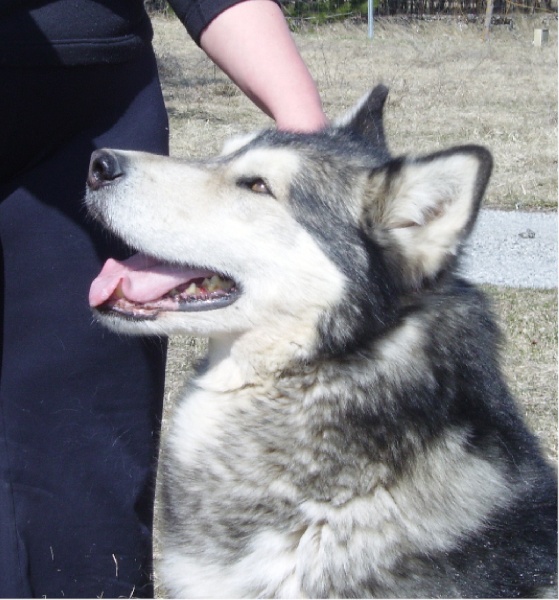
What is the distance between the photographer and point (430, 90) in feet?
39.3

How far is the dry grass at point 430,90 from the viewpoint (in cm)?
863

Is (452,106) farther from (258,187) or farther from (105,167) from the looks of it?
(105,167)

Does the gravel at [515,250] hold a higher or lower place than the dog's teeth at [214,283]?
lower

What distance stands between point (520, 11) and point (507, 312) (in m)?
15.2

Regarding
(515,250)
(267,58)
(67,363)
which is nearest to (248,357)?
(67,363)

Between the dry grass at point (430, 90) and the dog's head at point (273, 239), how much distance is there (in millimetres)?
5230

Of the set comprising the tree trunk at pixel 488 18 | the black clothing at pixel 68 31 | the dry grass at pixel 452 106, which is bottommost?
the tree trunk at pixel 488 18

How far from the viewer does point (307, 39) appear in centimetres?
1648

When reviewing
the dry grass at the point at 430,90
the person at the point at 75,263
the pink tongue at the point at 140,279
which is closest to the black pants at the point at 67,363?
the person at the point at 75,263

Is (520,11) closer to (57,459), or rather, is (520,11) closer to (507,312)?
(507,312)

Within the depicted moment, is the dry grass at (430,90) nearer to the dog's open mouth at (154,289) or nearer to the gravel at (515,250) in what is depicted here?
the gravel at (515,250)

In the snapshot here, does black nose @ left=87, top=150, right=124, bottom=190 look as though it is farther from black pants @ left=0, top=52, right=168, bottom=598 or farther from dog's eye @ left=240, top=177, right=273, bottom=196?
dog's eye @ left=240, top=177, right=273, bottom=196

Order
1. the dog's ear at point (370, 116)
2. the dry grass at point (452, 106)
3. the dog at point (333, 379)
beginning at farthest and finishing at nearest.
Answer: the dry grass at point (452, 106) < the dog's ear at point (370, 116) < the dog at point (333, 379)

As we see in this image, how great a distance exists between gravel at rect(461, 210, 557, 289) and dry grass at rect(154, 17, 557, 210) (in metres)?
0.36
